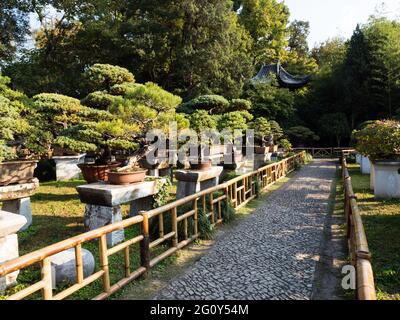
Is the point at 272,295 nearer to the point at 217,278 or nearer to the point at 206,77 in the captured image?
the point at 217,278

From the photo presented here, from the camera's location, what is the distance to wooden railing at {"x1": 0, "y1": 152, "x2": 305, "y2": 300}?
2441 mm

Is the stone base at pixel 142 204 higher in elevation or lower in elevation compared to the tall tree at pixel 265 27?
lower

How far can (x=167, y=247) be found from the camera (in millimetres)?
4328

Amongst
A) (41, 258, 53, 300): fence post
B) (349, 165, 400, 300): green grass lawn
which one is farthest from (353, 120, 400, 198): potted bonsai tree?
(41, 258, 53, 300): fence post

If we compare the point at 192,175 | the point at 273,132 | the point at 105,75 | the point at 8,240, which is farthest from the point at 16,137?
the point at 273,132

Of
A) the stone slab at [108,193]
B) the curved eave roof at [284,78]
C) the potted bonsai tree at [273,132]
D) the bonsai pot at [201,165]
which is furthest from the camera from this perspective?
the curved eave roof at [284,78]

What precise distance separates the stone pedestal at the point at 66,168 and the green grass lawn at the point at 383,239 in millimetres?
8814

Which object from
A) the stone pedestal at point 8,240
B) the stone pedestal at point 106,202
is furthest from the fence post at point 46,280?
the stone pedestal at point 106,202

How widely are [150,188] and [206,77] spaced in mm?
12237

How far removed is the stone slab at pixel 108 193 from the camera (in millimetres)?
4414

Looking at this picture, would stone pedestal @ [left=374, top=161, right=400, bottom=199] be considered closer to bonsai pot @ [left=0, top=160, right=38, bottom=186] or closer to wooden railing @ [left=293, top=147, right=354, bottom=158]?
bonsai pot @ [left=0, top=160, right=38, bottom=186]

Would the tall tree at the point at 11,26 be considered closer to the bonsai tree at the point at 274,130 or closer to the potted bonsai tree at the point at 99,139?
the potted bonsai tree at the point at 99,139

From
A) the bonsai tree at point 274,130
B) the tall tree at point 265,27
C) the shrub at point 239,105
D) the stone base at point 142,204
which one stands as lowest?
the stone base at point 142,204
